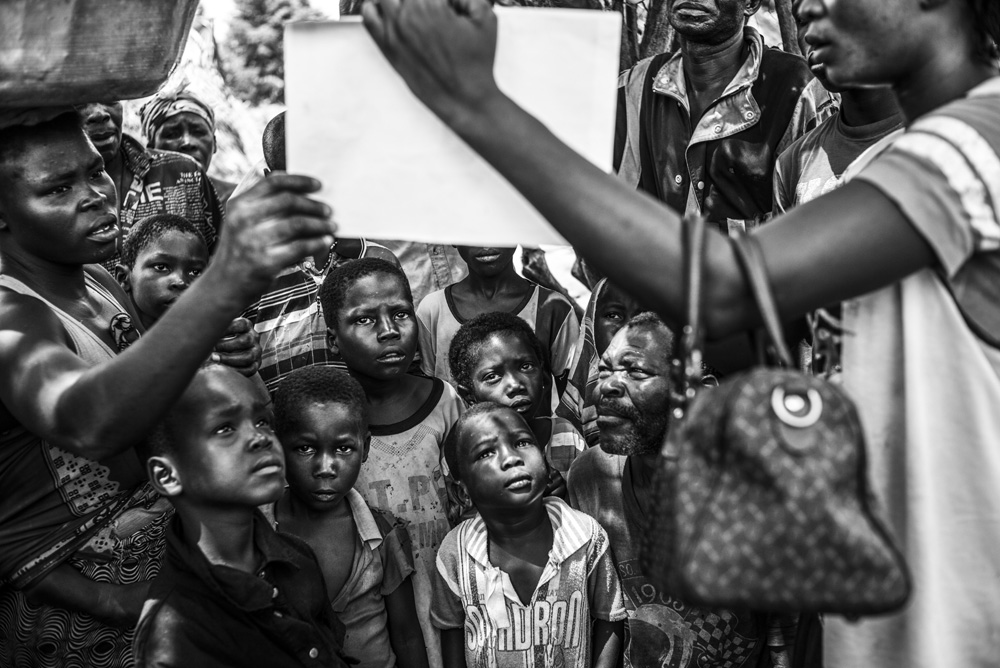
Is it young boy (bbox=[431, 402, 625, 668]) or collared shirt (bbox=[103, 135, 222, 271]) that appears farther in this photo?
collared shirt (bbox=[103, 135, 222, 271])

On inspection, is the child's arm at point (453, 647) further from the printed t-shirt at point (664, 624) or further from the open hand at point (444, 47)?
the open hand at point (444, 47)

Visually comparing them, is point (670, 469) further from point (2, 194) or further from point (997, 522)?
point (2, 194)

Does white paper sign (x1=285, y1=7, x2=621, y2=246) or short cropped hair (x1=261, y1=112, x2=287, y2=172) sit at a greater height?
white paper sign (x1=285, y1=7, x2=621, y2=246)

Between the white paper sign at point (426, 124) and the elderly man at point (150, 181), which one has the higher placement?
the white paper sign at point (426, 124)

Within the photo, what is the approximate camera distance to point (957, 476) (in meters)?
1.54

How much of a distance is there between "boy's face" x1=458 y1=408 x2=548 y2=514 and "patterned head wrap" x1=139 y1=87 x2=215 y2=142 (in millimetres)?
3275

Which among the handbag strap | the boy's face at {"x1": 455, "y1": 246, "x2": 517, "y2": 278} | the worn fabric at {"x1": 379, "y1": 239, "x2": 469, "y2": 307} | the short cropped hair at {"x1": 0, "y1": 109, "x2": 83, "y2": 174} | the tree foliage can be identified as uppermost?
the handbag strap

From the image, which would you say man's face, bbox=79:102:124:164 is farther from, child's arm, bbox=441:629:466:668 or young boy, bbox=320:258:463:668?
child's arm, bbox=441:629:466:668

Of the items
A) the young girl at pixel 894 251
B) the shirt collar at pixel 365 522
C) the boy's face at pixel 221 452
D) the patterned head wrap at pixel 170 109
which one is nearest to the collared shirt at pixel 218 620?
the boy's face at pixel 221 452

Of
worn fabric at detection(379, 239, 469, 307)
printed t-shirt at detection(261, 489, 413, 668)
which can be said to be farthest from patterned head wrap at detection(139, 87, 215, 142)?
printed t-shirt at detection(261, 489, 413, 668)

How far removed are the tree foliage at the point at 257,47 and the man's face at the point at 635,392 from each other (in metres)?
20.9

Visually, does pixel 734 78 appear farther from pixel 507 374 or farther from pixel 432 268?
pixel 432 268

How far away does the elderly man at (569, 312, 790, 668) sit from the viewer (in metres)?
3.18

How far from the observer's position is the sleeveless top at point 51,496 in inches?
99.5
